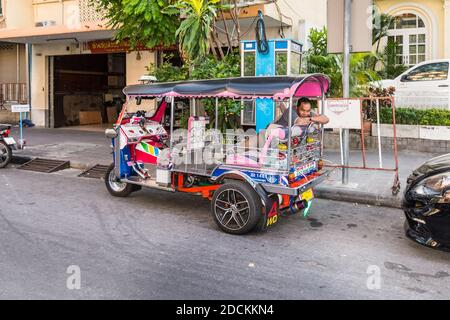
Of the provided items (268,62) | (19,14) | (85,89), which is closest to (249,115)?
(268,62)

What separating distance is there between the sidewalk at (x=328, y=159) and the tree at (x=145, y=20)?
3006 millimetres

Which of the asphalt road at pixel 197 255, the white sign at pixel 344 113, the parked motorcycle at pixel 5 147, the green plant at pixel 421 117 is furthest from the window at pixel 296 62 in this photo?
the parked motorcycle at pixel 5 147

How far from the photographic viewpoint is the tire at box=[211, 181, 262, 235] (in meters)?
5.47

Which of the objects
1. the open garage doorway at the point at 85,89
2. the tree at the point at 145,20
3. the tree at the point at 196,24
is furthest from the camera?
the open garage doorway at the point at 85,89

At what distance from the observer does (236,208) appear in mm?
5609

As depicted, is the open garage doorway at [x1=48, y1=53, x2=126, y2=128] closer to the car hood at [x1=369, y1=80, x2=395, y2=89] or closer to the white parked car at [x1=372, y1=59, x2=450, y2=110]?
the car hood at [x1=369, y1=80, x2=395, y2=89]

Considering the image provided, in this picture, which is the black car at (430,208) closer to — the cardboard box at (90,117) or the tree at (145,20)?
the tree at (145,20)

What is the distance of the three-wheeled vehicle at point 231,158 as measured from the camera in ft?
18.0

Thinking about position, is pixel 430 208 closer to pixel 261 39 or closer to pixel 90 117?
pixel 261 39

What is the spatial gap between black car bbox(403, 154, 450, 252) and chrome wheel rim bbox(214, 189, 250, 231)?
184 centimetres

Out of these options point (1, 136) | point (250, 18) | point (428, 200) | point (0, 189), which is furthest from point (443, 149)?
point (1, 136)

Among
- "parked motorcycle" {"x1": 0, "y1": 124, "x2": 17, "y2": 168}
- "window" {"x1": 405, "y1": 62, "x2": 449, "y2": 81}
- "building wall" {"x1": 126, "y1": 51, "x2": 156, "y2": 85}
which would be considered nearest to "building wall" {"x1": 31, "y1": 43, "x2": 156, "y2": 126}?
"building wall" {"x1": 126, "y1": 51, "x2": 156, "y2": 85}

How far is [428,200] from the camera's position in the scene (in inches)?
186

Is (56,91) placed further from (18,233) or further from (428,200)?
(428,200)
